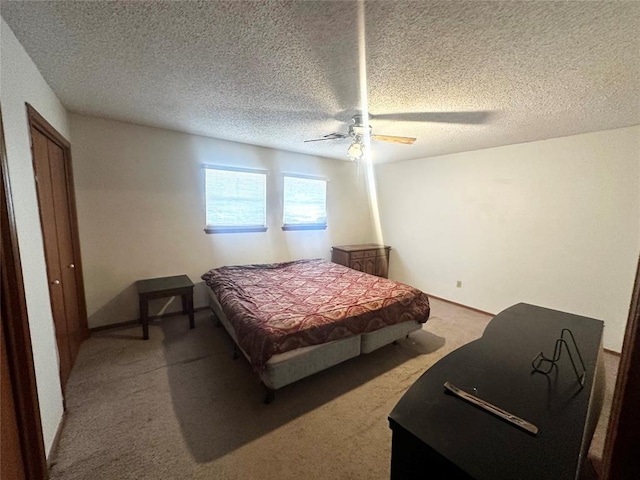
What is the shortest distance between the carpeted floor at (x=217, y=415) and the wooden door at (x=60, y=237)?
10.6 inches

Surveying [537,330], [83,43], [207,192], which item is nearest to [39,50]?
[83,43]

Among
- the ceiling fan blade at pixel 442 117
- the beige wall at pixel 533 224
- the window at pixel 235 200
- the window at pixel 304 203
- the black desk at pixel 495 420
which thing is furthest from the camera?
the window at pixel 304 203

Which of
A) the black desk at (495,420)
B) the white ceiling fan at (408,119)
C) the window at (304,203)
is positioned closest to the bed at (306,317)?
the black desk at (495,420)

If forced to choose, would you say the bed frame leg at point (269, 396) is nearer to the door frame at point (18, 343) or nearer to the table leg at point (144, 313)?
the door frame at point (18, 343)

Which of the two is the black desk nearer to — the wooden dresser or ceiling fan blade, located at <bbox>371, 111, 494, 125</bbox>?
ceiling fan blade, located at <bbox>371, 111, 494, 125</bbox>

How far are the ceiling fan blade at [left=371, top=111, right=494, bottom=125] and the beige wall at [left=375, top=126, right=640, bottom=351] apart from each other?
51.2 inches

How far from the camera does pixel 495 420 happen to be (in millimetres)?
981

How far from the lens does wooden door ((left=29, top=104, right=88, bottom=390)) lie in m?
1.99

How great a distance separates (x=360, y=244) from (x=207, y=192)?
3067mm

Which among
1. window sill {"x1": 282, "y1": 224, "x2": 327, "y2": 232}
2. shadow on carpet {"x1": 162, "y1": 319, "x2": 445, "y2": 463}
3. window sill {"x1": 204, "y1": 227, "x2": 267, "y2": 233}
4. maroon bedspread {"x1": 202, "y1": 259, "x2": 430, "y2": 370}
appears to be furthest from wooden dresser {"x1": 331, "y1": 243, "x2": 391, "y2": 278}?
shadow on carpet {"x1": 162, "y1": 319, "x2": 445, "y2": 463}

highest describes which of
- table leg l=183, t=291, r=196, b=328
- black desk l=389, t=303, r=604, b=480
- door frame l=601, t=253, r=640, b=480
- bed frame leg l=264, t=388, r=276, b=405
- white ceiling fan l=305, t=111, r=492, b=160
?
white ceiling fan l=305, t=111, r=492, b=160

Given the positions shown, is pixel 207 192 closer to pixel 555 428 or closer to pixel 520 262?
pixel 555 428

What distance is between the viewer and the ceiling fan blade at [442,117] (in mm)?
2463

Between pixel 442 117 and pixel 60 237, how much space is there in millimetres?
3686
